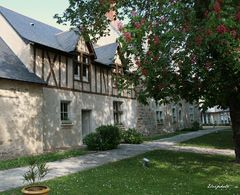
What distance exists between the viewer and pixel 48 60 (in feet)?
56.7

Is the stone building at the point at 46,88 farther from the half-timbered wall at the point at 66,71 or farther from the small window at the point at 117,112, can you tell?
the small window at the point at 117,112

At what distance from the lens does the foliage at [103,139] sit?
54.2 ft

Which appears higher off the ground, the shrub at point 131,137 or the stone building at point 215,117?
the stone building at point 215,117

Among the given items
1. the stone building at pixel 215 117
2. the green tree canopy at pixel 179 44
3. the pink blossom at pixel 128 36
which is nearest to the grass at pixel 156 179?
the green tree canopy at pixel 179 44

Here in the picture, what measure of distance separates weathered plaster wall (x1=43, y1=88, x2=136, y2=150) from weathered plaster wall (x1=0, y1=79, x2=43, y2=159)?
0.86 meters

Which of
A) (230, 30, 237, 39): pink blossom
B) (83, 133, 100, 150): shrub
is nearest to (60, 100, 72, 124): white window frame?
(83, 133, 100, 150): shrub

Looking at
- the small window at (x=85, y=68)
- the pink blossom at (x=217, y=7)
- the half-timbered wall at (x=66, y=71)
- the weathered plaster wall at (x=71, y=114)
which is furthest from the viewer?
the small window at (x=85, y=68)

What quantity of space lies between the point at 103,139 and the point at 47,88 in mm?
3946

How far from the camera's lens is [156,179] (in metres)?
9.04

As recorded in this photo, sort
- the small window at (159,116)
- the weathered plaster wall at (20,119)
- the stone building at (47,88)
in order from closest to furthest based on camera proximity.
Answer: the weathered plaster wall at (20,119), the stone building at (47,88), the small window at (159,116)

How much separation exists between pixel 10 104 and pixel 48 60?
3.74 metres

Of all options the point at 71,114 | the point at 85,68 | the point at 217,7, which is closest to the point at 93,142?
the point at 71,114

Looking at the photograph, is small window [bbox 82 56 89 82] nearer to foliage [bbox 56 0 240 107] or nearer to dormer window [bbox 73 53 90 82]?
dormer window [bbox 73 53 90 82]

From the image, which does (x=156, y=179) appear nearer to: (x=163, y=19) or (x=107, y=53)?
(x=163, y=19)
